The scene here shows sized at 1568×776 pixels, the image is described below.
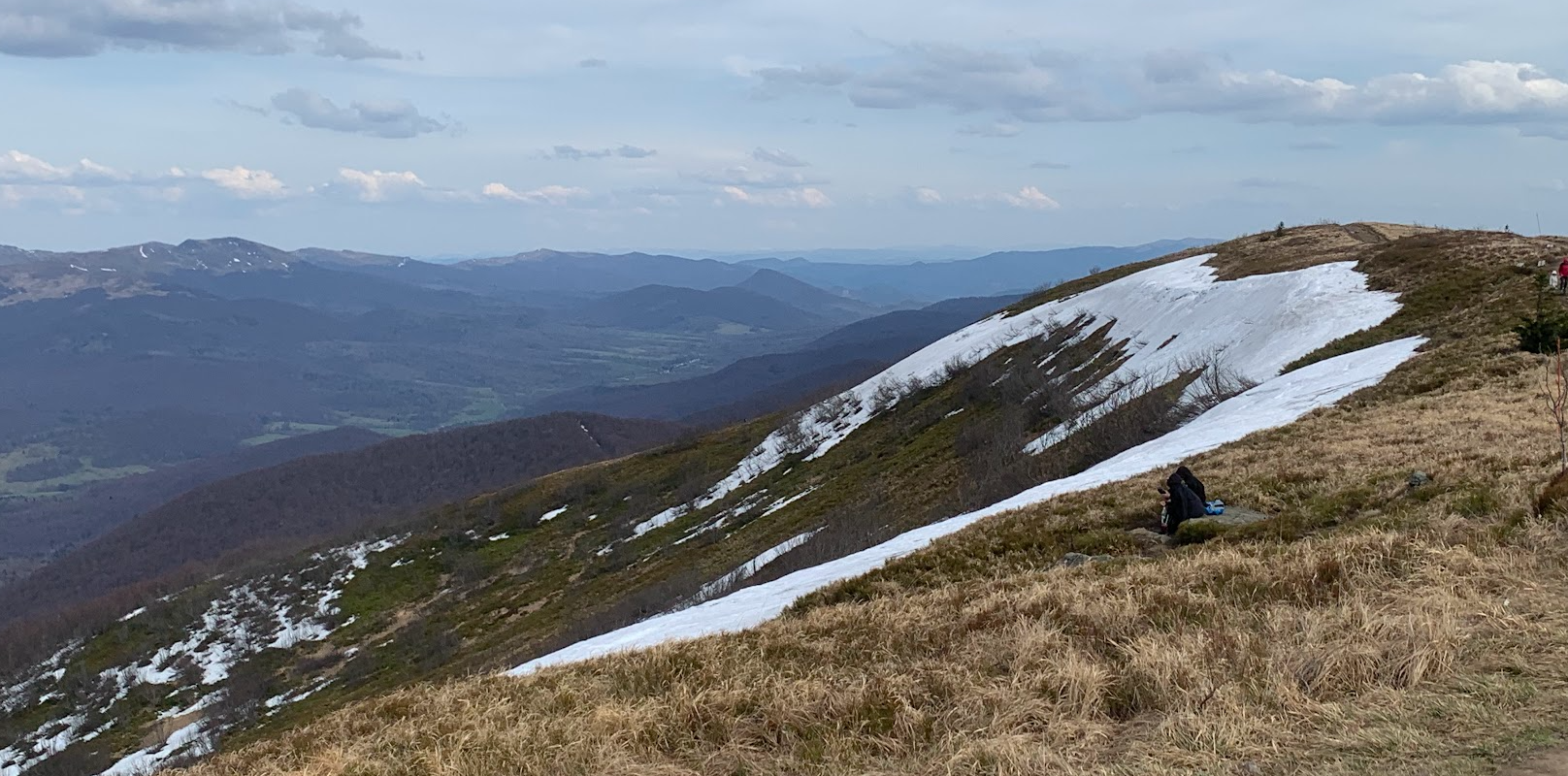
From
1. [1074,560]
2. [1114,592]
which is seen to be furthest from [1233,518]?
[1114,592]

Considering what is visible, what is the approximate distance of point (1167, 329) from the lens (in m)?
44.7

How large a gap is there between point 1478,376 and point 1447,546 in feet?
47.8

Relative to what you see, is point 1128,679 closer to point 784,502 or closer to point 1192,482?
point 1192,482

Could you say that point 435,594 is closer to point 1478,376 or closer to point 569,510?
point 569,510

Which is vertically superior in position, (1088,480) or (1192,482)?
(1192,482)

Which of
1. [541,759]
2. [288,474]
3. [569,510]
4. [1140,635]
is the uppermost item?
[1140,635]

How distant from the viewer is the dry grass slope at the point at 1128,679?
5.85 m

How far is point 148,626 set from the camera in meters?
76.9

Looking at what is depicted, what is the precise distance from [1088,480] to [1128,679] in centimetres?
1476

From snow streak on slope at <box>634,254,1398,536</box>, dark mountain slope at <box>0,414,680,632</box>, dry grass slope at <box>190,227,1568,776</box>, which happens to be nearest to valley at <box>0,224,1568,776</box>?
dry grass slope at <box>190,227,1568,776</box>

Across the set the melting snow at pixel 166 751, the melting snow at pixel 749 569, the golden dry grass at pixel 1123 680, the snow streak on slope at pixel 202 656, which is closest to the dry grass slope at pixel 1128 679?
the golden dry grass at pixel 1123 680

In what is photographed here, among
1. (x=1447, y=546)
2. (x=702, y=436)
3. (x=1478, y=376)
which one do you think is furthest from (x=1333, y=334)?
(x=702, y=436)

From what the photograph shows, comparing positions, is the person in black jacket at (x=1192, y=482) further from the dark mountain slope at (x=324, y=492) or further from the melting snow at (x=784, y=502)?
the dark mountain slope at (x=324, y=492)

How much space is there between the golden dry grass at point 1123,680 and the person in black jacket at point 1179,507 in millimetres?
1445
